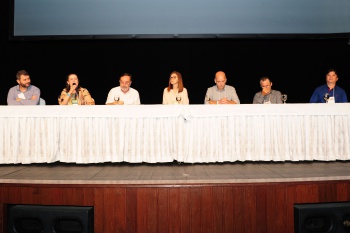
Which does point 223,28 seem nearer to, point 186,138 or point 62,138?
point 186,138

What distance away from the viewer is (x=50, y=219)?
1.42 metres

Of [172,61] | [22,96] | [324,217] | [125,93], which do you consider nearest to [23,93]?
[22,96]

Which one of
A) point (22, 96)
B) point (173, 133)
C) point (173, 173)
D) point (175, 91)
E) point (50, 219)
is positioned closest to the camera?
point (50, 219)

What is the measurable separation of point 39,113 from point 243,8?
3067 mm

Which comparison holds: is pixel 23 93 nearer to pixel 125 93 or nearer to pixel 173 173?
pixel 125 93

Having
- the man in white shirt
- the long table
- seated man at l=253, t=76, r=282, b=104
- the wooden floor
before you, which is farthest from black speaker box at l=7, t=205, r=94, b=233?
seated man at l=253, t=76, r=282, b=104

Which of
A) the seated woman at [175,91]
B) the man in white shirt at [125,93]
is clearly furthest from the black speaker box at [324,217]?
the man in white shirt at [125,93]

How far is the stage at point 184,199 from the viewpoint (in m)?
1.44

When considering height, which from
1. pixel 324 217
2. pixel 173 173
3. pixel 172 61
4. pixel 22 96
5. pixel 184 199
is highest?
pixel 172 61

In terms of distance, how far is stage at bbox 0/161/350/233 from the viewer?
1.44 meters

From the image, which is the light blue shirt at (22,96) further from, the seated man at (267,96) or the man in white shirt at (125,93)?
the seated man at (267,96)

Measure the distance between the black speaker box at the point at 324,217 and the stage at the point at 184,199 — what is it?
0.03 metres

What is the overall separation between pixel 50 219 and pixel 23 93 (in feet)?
5.49

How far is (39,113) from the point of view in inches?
74.5
